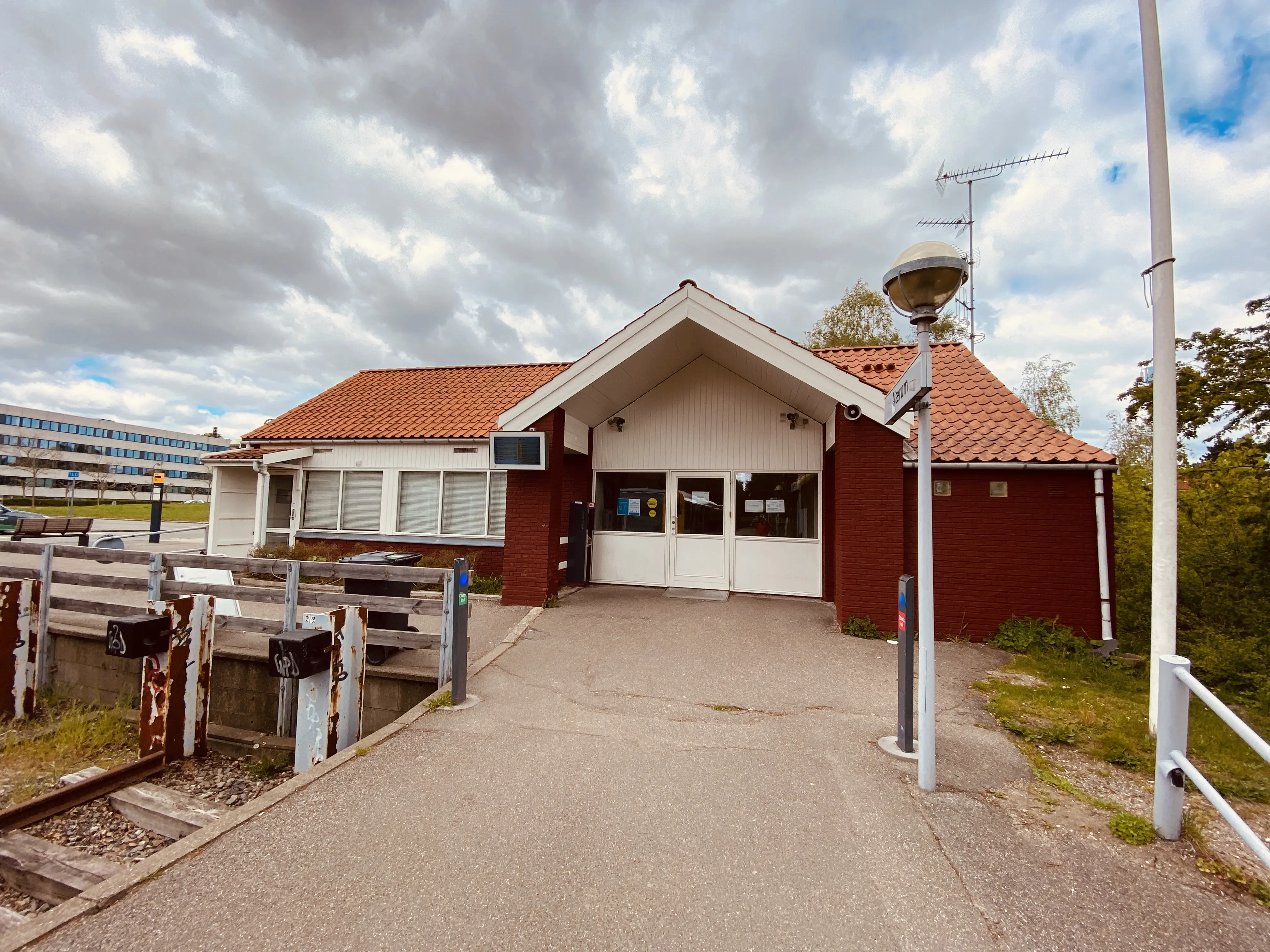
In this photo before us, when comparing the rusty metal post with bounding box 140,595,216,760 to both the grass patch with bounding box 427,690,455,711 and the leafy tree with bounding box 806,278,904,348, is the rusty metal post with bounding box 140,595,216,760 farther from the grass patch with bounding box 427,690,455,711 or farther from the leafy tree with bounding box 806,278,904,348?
the leafy tree with bounding box 806,278,904,348

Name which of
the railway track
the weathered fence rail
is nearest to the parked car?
the weathered fence rail

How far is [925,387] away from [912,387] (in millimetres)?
141

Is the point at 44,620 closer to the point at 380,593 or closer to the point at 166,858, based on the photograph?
the point at 380,593

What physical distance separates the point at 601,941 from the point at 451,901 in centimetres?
73

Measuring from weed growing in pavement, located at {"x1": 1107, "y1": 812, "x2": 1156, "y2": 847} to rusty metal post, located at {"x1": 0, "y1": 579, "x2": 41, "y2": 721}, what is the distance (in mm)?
10318

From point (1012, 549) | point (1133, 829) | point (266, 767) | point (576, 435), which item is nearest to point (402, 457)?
point (576, 435)

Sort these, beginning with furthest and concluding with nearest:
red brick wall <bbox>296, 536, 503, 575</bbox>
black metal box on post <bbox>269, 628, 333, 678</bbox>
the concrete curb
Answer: red brick wall <bbox>296, 536, 503, 575</bbox>
black metal box on post <bbox>269, 628, 333, 678</bbox>
the concrete curb

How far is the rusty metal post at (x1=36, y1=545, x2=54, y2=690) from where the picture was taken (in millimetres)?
6949

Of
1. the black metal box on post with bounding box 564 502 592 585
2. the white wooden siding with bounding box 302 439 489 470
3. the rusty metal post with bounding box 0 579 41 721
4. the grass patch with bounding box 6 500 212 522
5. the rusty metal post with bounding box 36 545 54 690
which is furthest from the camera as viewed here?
the grass patch with bounding box 6 500 212 522

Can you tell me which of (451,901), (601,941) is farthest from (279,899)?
(601,941)

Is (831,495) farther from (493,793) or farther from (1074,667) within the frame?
(493,793)

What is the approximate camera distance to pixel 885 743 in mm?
4387

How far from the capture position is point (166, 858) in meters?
2.95

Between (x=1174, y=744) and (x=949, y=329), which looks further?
(x=949, y=329)
